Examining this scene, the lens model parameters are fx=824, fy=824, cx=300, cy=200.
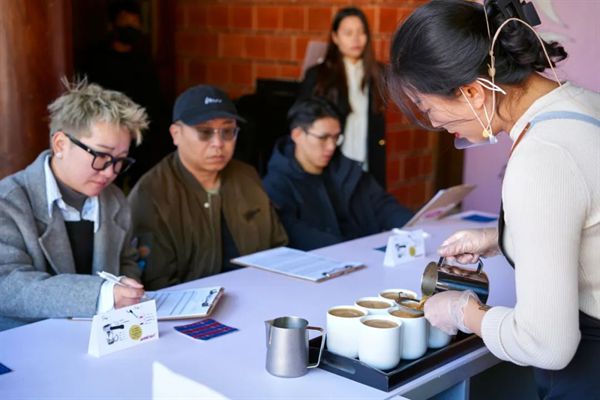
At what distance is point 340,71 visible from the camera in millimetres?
4320

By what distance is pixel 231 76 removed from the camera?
19.3 ft

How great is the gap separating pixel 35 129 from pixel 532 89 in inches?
82.8

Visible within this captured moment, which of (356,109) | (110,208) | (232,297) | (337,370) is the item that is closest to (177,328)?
(232,297)

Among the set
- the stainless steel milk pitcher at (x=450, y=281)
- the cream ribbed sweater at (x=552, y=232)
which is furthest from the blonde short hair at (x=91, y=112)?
the cream ribbed sweater at (x=552, y=232)

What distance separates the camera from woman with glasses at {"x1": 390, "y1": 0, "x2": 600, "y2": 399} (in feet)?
4.04

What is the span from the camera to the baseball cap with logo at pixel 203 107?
9.75ft

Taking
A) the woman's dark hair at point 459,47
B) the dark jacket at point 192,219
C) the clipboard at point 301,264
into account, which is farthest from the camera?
the dark jacket at point 192,219

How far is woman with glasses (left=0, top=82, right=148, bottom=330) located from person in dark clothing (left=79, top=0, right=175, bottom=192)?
2558 millimetres

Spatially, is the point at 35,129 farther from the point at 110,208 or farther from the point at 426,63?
the point at 426,63

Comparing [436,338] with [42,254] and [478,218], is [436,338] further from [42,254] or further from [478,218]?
[478,218]

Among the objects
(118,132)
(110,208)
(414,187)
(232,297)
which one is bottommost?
(414,187)

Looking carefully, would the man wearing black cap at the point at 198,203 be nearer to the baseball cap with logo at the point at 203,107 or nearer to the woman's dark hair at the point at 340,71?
the baseball cap with logo at the point at 203,107

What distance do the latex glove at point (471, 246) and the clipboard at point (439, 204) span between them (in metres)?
1.20

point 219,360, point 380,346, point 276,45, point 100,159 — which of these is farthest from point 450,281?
point 276,45
